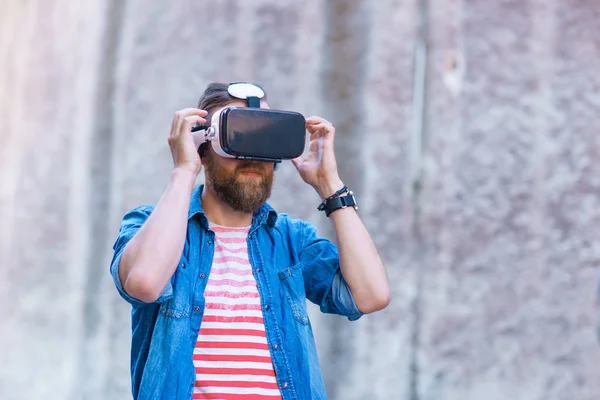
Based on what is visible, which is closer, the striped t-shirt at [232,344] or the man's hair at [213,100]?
the striped t-shirt at [232,344]

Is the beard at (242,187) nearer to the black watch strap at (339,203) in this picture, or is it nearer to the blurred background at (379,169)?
the black watch strap at (339,203)

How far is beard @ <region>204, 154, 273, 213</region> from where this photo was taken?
149 centimetres

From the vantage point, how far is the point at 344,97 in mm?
2514

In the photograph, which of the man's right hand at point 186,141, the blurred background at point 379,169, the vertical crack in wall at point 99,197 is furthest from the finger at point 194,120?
the vertical crack in wall at point 99,197

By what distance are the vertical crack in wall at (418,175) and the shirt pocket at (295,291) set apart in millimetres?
1006

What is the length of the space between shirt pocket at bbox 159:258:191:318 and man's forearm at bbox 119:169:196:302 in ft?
0.18

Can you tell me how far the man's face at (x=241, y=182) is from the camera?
149cm

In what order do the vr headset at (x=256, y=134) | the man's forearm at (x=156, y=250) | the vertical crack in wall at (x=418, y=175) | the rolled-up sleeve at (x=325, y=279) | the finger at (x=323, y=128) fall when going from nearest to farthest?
the man's forearm at (x=156, y=250) < the vr headset at (x=256, y=134) < the rolled-up sleeve at (x=325, y=279) < the finger at (x=323, y=128) < the vertical crack in wall at (x=418, y=175)

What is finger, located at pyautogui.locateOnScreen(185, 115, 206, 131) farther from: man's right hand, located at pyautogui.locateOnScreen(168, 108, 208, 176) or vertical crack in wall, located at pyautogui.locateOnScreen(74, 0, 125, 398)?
vertical crack in wall, located at pyautogui.locateOnScreen(74, 0, 125, 398)

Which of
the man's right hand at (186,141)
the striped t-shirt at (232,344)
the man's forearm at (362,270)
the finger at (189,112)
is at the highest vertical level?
the finger at (189,112)

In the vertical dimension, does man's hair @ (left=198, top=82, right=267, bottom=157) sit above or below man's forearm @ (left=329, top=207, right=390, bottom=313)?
above

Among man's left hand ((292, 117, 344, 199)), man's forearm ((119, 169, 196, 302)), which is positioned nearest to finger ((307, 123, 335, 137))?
man's left hand ((292, 117, 344, 199))

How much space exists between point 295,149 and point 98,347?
1.30 metres

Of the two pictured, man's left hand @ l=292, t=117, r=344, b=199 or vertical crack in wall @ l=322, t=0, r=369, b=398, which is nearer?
man's left hand @ l=292, t=117, r=344, b=199
